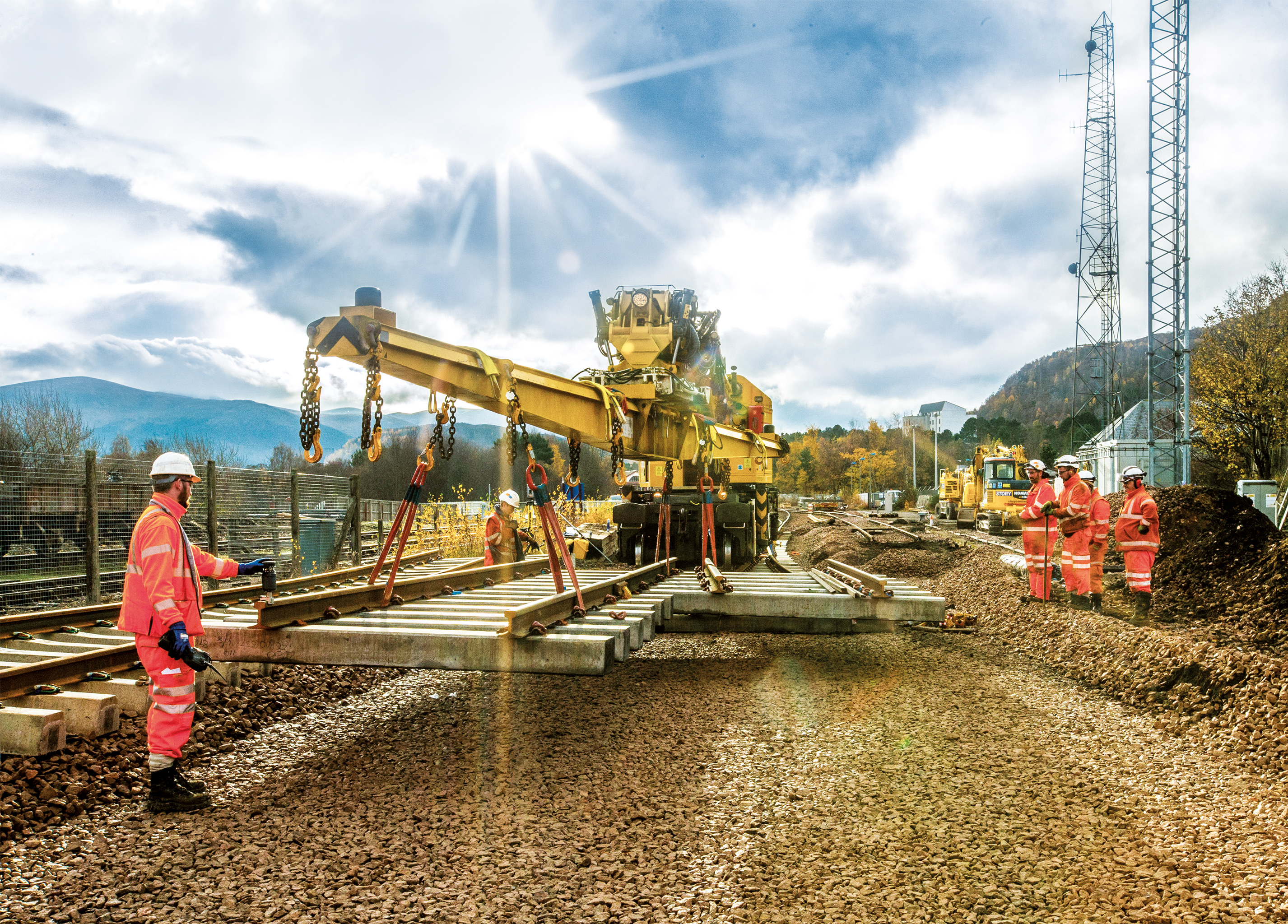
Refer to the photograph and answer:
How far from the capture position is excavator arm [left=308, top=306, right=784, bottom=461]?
602 cm

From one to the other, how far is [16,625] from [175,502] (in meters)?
2.76

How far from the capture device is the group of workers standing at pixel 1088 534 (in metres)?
9.95

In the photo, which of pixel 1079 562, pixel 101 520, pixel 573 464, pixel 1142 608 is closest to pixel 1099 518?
pixel 1079 562

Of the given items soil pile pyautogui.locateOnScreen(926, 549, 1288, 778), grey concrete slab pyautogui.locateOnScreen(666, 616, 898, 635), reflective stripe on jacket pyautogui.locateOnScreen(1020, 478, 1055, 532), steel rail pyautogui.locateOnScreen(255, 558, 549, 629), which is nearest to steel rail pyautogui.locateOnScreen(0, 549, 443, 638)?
steel rail pyautogui.locateOnScreen(255, 558, 549, 629)

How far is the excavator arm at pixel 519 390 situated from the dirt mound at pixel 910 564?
655 cm

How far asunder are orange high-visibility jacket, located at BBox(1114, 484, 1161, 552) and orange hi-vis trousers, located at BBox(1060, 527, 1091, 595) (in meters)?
0.37

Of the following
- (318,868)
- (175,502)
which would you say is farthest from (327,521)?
(318,868)

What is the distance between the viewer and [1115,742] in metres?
5.52

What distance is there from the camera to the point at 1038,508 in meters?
10.5

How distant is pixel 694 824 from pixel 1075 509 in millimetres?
8018

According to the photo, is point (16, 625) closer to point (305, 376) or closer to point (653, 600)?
point (305, 376)

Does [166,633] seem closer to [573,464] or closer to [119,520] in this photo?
[573,464]

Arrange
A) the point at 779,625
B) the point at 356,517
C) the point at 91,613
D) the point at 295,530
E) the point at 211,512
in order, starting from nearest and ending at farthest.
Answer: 1. the point at 91,613
2. the point at 779,625
3. the point at 211,512
4. the point at 295,530
5. the point at 356,517

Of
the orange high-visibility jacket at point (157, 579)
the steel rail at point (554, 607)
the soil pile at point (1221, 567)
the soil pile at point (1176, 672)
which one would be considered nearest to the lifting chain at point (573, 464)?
the steel rail at point (554, 607)
